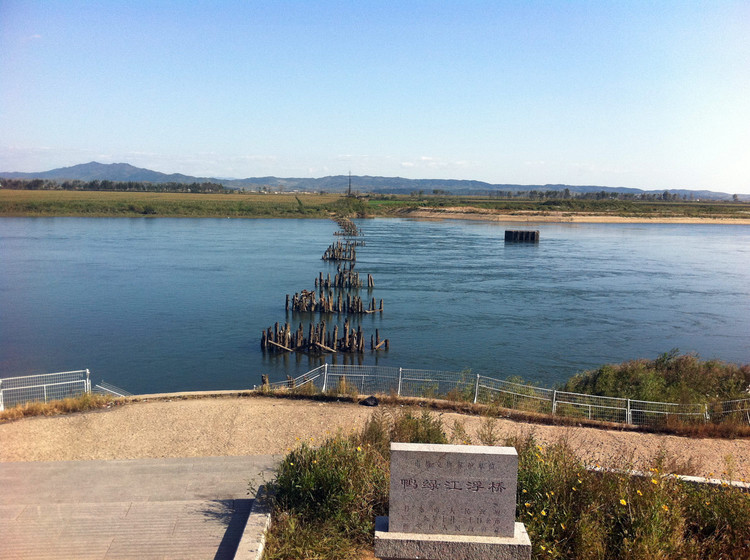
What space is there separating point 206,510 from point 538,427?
7728mm

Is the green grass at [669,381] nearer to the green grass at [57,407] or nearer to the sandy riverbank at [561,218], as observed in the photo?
the green grass at [57,407]

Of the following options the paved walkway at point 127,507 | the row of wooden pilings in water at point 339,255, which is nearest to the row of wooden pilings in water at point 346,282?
the row of wooden pilings in water at point 339,255

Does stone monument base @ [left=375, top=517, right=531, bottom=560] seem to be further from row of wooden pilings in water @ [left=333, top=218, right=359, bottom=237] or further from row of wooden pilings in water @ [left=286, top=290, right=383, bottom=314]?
row of wooden pilings in water @ [left=333, top=218, right=359, bottom=237]

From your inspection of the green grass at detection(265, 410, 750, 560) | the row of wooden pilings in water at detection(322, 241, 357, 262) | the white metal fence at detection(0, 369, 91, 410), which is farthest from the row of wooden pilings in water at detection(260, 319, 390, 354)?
the row of wooden pilings in water at detection(322, 241, 357, 262)

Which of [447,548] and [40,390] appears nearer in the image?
[447,548]

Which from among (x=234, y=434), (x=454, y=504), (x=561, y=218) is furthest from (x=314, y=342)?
(x=561, y=218)

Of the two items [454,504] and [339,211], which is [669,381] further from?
[339,211]

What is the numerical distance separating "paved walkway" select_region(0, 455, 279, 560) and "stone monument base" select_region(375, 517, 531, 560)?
1.93 metres

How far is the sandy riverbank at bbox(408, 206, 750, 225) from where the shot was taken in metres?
128

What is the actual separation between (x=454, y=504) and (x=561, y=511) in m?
1.49

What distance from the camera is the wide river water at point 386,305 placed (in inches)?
1027

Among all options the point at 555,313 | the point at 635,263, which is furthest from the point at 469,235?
the point at 555,313

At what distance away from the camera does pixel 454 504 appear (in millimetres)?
7066

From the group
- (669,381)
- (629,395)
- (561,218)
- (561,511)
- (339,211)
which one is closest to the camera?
(561,511)
